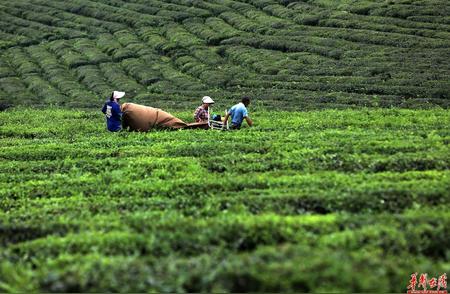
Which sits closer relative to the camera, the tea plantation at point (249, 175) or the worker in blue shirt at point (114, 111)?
the tea plantation at point (249, 175)

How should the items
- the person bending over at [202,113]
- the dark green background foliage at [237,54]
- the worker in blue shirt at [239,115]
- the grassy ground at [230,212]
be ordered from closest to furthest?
the grassy ground at [230,212]
the worker in blue shirt at [239,115]
the person bending over at [202,113]
the dark green background foliage at [237,54]

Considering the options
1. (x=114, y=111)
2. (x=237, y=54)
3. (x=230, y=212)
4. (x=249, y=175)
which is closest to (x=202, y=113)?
(x=114, y=111)

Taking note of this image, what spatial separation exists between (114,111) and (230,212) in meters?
12.7

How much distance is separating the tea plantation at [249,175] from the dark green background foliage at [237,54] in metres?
0.21

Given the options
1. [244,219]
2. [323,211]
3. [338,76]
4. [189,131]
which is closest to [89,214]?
[244,219]

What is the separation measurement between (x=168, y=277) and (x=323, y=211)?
170 inches

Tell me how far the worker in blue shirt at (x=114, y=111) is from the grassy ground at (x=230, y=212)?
270cm

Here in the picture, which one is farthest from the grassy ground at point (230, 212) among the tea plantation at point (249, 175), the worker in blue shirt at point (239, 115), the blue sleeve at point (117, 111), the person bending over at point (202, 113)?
the person bending over at point (202, 113)

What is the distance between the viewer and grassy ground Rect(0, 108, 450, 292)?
9.07 m

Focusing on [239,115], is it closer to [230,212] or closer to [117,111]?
[117,111]

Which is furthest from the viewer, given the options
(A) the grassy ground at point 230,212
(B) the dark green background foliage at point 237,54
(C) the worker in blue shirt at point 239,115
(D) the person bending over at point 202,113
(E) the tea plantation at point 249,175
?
(B) the dark green background foliage at point 237,54

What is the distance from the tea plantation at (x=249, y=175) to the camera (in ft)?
30.5

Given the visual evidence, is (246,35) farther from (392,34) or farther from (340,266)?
(340,266)

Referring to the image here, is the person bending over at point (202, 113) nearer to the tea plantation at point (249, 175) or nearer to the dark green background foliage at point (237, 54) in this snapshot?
the tea plantation at point (249, 175)
